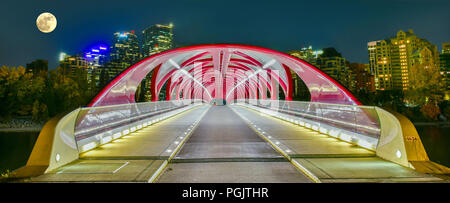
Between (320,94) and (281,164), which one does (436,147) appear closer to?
(320,94)

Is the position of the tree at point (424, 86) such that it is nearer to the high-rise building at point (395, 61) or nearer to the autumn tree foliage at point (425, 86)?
the autumn tree foliage at point (425, 86)

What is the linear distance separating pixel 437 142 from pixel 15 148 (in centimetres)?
4420

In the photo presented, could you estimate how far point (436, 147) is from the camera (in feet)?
94.0

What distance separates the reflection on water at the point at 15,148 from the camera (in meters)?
21.2

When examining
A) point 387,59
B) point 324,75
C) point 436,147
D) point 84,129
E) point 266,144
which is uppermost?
point 387,59

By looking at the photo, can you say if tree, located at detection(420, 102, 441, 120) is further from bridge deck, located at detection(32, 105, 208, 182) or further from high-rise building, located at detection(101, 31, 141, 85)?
high-rise building, located at detection(101, 31, 141, 85)

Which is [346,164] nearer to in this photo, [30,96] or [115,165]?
[115,165]

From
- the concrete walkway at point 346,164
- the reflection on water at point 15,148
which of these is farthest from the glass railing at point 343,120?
the reflection on water at point 15,148

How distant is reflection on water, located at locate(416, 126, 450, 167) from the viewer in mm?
24000

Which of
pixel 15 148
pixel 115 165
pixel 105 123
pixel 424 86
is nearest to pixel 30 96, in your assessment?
pixel 15 148

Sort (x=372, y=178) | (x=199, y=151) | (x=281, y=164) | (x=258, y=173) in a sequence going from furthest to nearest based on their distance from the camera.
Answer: (x=199, y=151) < (x=281, y=164) < (x=258, y=173) < (x=372, y=178)
